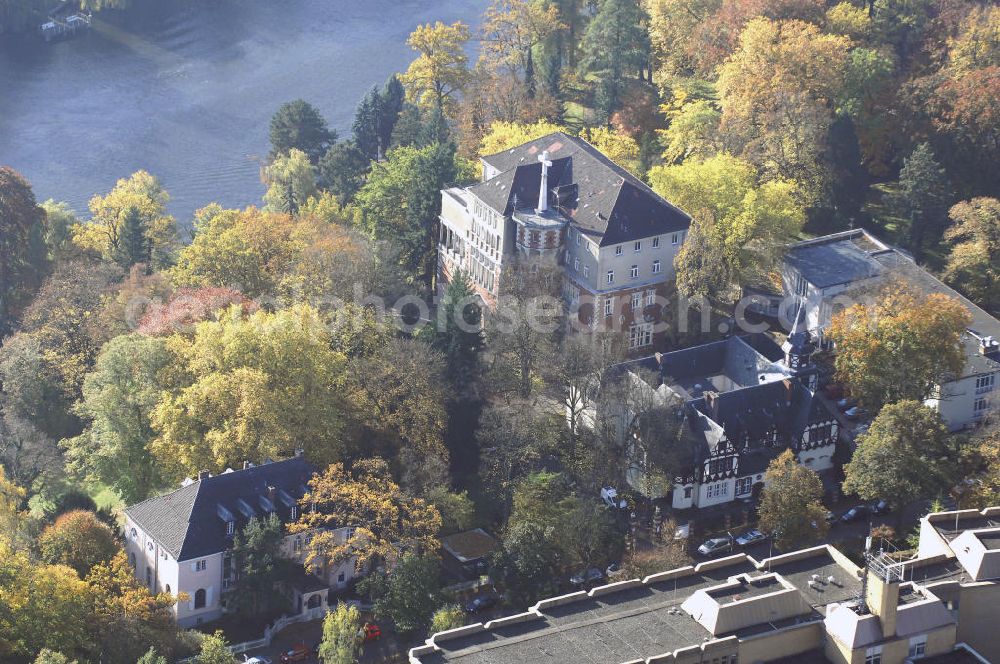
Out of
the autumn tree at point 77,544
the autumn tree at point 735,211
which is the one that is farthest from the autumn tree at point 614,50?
the autumn tree at point 77,544

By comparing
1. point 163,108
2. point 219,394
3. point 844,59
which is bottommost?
point 163,108

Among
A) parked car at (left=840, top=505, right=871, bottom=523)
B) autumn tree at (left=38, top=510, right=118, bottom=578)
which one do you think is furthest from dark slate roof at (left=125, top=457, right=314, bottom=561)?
parked car at (left=840, top=505, right=871, bottom=523)

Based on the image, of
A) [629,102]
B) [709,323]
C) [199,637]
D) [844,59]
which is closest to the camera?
[199,637]

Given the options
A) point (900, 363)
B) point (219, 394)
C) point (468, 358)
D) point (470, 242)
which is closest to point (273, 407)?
point (219, 394)

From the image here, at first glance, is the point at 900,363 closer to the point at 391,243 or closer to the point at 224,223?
the point at 391,243

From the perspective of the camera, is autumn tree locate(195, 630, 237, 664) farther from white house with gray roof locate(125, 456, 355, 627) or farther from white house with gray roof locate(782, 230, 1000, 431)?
white house with gray roof locate(782, 230, 1000, 431)

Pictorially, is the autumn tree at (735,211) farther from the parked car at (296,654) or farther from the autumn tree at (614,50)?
the parked car at (296,654)
